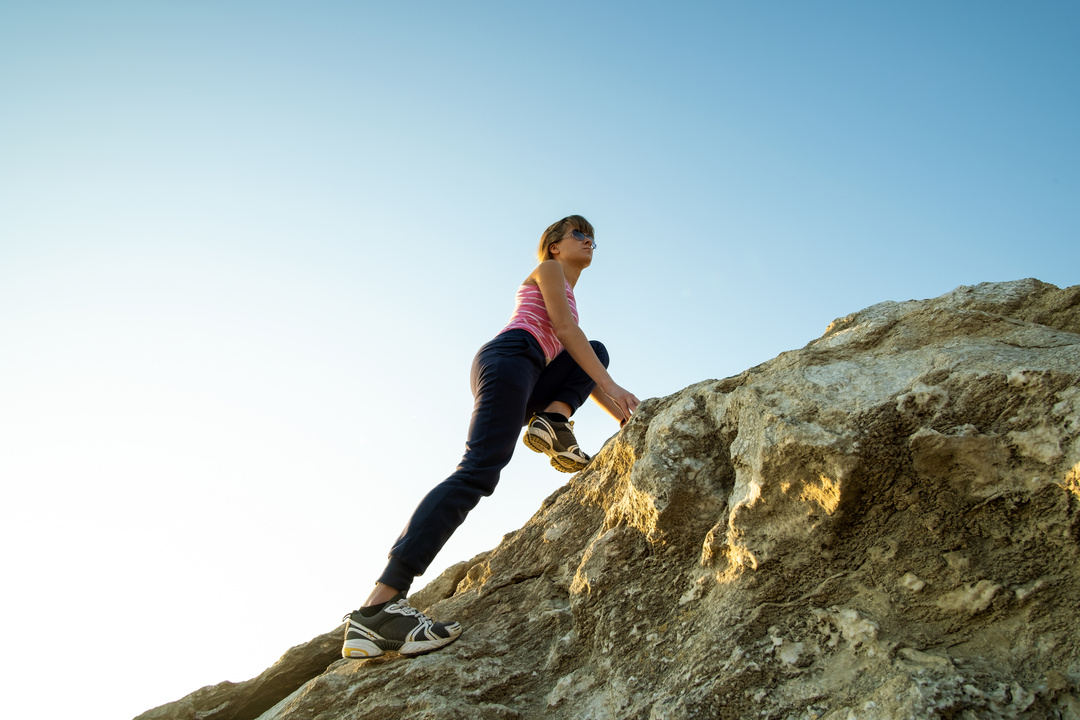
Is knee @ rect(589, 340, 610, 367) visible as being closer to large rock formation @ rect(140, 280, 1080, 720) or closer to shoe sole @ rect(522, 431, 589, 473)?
shoe sole @ rect(522, 431, 589, 473)

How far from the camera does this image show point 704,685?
9.18 feet

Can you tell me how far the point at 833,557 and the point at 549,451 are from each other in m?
2.23

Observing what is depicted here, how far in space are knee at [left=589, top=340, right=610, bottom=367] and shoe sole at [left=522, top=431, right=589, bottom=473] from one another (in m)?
0.82

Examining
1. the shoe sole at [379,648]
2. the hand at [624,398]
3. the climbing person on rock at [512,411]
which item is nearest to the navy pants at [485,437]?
the climbing person on rock at [512,411]

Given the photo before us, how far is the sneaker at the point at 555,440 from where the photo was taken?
4.69m

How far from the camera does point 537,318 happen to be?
450 centimetres

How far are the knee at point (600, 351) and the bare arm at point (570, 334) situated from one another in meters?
→ 0.73

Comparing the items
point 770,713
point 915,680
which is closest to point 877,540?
point 915,680

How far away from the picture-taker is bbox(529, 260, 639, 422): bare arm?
422 cm

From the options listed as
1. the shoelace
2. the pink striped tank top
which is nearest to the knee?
the pink striped tank top

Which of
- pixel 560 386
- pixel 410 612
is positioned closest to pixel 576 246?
pixel 560 386

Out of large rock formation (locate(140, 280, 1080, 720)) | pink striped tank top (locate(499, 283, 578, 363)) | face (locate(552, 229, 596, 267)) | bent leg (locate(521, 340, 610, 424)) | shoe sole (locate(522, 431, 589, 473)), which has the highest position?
face (locate(552, 229, 596, 267))

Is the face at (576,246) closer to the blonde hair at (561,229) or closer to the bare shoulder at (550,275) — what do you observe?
the blonde hair at (561,229)

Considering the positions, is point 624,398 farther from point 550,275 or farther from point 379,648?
point 379,648
